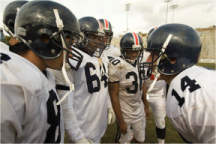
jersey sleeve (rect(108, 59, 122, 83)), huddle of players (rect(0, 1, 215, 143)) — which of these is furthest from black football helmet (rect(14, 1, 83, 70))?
jersey sleeve (rect(108, 59, 122, 83))

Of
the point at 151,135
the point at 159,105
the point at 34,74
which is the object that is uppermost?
the point at 34,74

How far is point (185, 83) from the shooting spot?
115 cm

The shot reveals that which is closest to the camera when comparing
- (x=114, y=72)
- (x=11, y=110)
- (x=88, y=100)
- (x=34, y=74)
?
(x=11, y=110)

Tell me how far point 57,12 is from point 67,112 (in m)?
1.19

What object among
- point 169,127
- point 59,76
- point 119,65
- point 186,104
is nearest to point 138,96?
point 119,65

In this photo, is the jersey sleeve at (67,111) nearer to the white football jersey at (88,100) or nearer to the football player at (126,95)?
the white football jersey at (88,100)

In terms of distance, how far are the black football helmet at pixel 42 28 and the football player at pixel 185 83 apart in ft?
3.84

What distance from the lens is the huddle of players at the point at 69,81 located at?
0.75 metres

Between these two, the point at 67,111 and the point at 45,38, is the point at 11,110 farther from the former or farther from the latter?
the point at 67,111

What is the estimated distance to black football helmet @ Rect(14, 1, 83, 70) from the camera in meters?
1.15

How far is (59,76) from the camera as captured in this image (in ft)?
5.19

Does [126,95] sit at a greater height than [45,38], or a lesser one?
lesser

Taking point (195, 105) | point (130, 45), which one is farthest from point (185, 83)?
point (130, 45)

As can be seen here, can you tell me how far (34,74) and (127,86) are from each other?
1.90 meters
